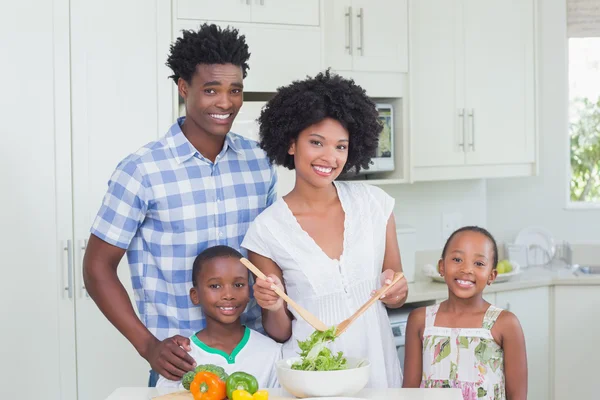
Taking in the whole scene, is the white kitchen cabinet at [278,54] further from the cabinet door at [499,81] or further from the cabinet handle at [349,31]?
the cabinet door at [499,81]

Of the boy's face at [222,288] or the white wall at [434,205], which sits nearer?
the boy's face at [222,288]

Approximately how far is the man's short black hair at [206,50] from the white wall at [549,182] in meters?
2.62

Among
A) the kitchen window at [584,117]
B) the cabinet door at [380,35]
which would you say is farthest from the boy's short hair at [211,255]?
the kitchen window at [584,117]

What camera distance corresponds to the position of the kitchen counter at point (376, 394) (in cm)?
187

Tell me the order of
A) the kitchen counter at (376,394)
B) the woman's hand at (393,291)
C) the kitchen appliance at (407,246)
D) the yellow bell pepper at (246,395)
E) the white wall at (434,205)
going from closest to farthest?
the yellow bell pepper at (246,395) → the kitchen counter at (376,394) → the woman's hand at (393,291) → the kitchen appliance at (407,246) → the white wall at (434,205)

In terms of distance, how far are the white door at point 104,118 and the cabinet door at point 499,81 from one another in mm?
1600

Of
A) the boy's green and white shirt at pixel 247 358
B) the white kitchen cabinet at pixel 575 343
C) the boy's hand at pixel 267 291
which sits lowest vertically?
the white kitchen cabinet at pixel 575 343

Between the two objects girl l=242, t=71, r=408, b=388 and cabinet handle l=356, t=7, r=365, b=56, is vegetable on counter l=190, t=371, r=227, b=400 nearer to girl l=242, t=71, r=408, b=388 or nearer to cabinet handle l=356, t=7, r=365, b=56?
girl l=242, t=71, r=408, b=388

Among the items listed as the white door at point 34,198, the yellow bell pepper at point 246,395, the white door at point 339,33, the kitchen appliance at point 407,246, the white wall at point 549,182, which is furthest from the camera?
the white wall at point 549,182

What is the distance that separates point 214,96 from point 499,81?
7.32 ft

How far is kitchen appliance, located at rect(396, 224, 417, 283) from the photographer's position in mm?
4016

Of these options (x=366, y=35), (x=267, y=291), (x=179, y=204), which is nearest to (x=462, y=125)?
(x=366, y=35)

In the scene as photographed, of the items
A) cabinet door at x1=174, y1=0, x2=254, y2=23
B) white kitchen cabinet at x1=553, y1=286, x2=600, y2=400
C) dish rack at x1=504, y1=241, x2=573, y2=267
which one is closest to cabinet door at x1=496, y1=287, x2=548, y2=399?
white kitchen cabinet at x1=553, y1=286, x2=600, y2=400

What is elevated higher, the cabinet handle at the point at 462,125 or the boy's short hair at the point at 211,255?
the cabinet handle at the point at 462,125
